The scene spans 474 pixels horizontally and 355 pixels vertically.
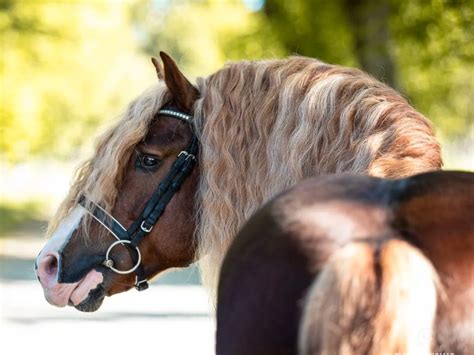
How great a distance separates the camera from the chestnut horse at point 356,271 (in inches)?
79.5

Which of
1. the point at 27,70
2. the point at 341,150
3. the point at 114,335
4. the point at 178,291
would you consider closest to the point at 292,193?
the point at 341,150

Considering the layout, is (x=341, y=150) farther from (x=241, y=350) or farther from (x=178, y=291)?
(x=178, y=291)

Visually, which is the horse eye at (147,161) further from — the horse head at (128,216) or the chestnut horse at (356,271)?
the chestnut horse at (356,271)

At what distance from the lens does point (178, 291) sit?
563 inches

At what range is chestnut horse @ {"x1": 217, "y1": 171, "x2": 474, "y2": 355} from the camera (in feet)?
6.63

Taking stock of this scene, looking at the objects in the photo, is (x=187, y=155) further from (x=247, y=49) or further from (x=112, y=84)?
(x=112, y=84)

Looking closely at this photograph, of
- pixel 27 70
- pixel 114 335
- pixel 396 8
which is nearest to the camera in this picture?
pixel 114 335

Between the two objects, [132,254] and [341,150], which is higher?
[341,150]

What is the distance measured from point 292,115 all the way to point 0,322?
8.30m

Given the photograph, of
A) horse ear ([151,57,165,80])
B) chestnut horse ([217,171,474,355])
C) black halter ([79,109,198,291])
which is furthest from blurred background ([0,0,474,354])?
chestnut horse ([217,171,474,355])

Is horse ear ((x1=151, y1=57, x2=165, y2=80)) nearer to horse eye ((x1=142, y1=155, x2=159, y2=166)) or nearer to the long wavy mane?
the long wavy mane

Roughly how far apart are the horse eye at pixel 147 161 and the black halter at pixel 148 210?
3.2 inches

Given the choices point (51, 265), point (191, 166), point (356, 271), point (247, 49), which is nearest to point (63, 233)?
point (51, 265)

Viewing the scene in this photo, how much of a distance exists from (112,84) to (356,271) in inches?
1376
